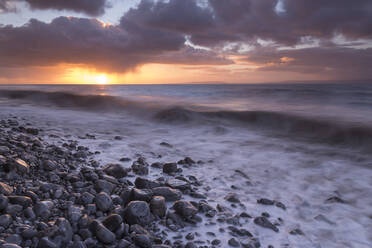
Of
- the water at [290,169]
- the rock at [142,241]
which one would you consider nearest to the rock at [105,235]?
the rock at [142,241]

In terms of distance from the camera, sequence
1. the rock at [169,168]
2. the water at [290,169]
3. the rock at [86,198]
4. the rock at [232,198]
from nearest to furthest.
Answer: the rock at [86,198] < the water at [290,169] < the rock at [232,198] < the rock at [169,168]

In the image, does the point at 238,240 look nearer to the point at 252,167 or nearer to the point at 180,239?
the point at 180,239

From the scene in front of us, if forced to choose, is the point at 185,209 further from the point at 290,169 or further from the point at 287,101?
the point at 287,101

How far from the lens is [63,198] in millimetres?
3035

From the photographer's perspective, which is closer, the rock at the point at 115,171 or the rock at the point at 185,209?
the rock at the point at 185,209

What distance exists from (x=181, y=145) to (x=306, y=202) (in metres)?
4.53

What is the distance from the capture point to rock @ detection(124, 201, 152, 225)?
109 inches

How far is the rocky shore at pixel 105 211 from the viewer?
7.70 ft

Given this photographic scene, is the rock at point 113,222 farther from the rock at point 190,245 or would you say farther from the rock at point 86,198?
the rock at point 190,245

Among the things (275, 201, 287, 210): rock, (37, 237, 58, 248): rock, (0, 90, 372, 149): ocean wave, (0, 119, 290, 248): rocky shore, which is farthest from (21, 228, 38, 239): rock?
(0, 90, 372, 149): ocean wave

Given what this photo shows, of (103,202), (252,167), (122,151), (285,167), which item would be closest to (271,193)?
(252,167)

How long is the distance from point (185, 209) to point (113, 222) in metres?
0.96

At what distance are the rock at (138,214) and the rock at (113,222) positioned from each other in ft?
0.63

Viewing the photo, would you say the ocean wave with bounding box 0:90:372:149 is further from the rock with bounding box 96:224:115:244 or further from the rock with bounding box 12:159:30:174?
the rock with bounding box 12:159:30:174
